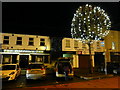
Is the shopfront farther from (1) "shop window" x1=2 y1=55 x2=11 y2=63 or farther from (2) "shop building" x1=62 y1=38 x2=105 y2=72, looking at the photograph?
(2) "shop building" x1=62 y1=38 x2=105 y2=72

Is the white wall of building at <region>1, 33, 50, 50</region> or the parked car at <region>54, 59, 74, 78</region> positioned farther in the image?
the white wall of building at <region>1, 33, 50, 50</region>

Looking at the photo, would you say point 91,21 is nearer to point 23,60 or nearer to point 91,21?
point 91,21

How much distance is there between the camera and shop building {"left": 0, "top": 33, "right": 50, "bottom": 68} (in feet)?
52.1

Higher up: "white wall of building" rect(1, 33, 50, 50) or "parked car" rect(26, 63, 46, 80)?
"white wall of building" rect(1, 33, 50, 50)

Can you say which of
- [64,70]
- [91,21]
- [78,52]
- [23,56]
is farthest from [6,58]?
[91,21]

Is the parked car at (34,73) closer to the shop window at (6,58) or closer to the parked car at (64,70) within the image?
the parked car at (64,70)

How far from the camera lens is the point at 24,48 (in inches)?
658

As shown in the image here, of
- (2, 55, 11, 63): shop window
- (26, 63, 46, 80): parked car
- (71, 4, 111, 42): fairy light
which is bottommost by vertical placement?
(26, 63, 46, 80): parked car

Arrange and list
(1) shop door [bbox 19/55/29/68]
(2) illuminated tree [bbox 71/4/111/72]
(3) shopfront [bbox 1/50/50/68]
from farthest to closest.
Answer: (1) shop door [bbox 19/55/29/68], (3) shopfront [bbox 1/50/50/68], (2) illuminated tree [bbox 71/4/111/72]

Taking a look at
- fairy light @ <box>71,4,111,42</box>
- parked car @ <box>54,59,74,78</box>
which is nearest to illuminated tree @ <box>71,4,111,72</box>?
fairy light @ <box>71,4,111,42</box>

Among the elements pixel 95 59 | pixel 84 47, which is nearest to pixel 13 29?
pixel 84 47

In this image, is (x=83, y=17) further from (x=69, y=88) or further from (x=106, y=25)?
(x=69, y=88)

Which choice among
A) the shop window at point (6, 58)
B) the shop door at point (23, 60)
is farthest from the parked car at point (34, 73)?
the shop window at point (6, 58)

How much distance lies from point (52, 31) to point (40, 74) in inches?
413
